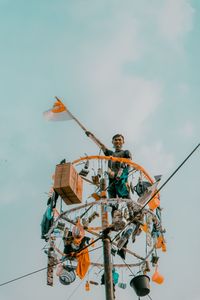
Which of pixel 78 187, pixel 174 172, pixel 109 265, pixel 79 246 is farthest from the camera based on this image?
pixel 79 246

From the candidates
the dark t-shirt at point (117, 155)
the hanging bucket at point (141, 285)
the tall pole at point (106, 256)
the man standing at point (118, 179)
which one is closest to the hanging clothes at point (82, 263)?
the tall pole at point (106, 256)

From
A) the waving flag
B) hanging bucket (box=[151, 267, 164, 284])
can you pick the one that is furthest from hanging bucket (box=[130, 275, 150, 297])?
the waving flag

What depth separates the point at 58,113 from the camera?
12805mm

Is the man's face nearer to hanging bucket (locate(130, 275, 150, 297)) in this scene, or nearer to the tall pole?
the tall pole

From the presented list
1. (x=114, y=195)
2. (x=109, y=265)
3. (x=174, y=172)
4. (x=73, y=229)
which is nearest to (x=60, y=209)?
(x=73, y=229)

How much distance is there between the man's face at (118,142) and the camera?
11539mm

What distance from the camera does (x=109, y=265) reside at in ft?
29.7

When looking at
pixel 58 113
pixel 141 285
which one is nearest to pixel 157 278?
pixel 141 285

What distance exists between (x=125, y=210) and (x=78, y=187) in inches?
48.8

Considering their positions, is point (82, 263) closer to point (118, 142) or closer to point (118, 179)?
point (118, 179)

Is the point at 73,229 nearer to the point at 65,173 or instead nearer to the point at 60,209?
the point at 60,209

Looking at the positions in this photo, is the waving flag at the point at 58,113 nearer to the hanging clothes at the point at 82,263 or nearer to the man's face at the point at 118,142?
the man's face at the point at 118,142

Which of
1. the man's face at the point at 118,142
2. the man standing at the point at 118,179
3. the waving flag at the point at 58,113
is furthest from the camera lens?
the waving flag at the point at 58,113

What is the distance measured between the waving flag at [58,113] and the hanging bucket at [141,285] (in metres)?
4.97
